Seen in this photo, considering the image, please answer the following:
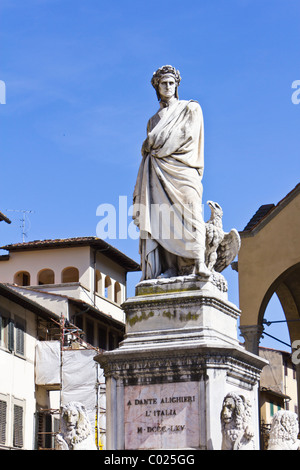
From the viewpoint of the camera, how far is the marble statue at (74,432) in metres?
14.2

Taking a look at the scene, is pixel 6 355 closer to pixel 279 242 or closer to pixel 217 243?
pixel 279 242

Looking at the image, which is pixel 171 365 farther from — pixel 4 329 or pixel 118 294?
pixel 118 294

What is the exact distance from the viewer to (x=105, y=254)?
65.2m

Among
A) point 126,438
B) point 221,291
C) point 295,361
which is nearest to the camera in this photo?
point 126,438

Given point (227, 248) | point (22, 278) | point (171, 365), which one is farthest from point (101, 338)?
point (171, 365)

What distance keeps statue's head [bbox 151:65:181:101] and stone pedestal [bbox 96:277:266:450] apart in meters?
3.13

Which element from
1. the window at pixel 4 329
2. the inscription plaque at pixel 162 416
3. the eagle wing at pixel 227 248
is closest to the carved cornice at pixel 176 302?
the eagle wing at pixel 227 248

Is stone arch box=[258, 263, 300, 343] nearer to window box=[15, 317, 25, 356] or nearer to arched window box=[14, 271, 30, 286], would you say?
window box=[15, 317, 25, 356]

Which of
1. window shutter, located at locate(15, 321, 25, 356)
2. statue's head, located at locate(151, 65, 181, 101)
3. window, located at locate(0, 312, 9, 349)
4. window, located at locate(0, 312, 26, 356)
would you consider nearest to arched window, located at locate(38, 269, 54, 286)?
window, located at locate(0, 312, 26, 356)

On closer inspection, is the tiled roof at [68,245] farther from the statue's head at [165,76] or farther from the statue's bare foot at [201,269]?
the statue's bare foot at [201,269]

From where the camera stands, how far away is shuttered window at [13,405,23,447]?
1852 inches

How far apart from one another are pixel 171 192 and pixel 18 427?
33.2 m

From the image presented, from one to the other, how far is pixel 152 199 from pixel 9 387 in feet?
105
